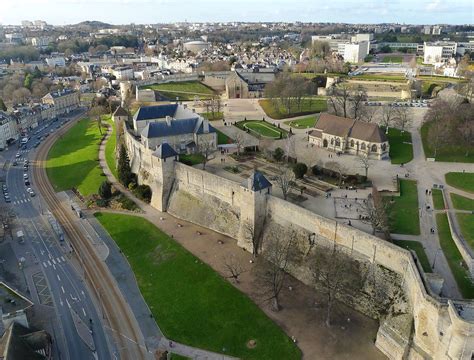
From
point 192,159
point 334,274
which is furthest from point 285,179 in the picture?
point 192,159

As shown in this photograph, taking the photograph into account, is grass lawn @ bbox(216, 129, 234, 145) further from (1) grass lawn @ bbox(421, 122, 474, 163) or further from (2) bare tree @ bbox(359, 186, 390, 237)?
(1) grass lawn @ bbox(421, 122, 474, 163)

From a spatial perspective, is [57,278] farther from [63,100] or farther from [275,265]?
[63,100]

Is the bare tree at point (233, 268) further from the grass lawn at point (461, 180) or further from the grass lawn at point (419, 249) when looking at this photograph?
the grass lawn at point (461, 180)

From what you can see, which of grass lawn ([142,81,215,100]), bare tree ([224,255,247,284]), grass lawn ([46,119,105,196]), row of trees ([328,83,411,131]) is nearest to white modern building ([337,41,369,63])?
grass lawn ([142,81,215,100])

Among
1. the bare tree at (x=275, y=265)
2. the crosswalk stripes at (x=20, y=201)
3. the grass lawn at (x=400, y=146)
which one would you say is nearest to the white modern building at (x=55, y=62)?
the crosswalk stripes at (x=20, y=201)

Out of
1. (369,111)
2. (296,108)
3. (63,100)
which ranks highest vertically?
(369,111)

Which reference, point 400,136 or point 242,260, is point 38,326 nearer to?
point 242,260
